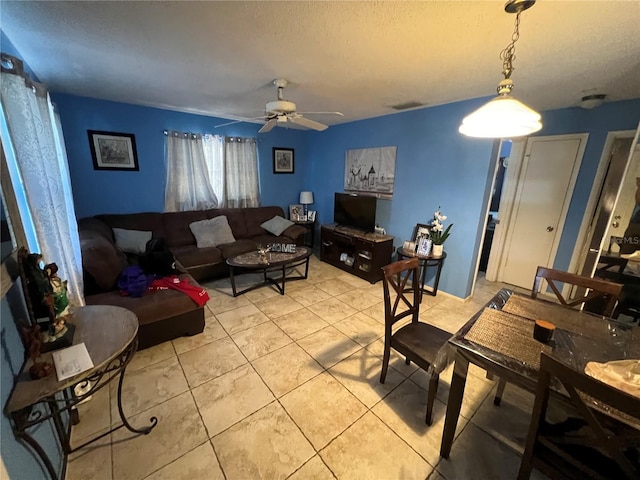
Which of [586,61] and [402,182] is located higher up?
[586,61]

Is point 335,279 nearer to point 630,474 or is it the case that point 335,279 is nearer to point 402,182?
point 402,182

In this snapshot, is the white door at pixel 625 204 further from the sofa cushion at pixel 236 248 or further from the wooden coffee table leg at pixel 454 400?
the sofa cushion at pixel 236 248

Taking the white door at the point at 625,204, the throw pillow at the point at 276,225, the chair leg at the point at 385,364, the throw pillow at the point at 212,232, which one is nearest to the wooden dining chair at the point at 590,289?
the chair leg at the point at 385,364

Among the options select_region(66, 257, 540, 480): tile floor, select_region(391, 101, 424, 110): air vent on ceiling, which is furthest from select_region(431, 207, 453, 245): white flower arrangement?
select_region(391, 101, 424, 110): air vent on ceiling

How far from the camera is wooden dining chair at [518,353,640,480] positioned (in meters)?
0.82

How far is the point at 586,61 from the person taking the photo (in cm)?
174

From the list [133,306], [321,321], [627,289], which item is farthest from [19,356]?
[627,289]

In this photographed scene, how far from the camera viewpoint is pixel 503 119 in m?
1.15

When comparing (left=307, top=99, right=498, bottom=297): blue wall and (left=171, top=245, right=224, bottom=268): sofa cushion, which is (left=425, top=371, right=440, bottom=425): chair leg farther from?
(left=171, top=245, right=224, bottom=268): sofa cushion

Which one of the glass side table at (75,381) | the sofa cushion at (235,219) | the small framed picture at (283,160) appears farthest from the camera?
the small framed picture at (283,160)

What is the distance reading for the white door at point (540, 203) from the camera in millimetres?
3029

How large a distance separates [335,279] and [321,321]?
45.2 inches

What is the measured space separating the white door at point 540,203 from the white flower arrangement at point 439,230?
3.92 feet

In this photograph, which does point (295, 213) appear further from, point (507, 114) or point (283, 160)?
point (507, 114)
